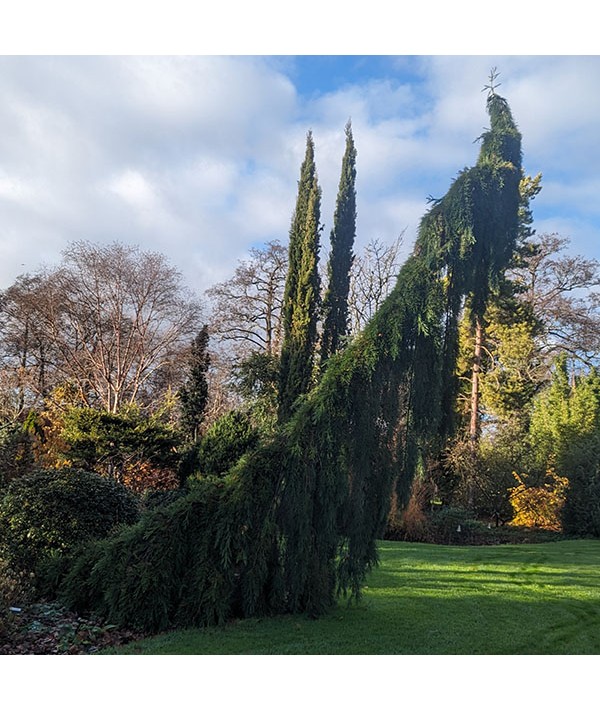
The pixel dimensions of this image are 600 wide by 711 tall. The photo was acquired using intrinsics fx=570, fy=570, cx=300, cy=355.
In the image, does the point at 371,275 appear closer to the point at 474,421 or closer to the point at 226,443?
the point at 474,421

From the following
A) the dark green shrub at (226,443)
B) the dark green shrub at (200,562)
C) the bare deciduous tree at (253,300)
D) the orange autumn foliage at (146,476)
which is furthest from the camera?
the bare deciduous tree at (253,300)

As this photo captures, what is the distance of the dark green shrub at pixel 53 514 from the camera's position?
591cm

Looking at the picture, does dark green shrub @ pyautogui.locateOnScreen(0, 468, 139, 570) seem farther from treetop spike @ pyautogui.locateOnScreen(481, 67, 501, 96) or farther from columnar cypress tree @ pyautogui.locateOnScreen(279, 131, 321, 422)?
columnar cypress tree @ pyautogui.locateOnScreen(279, 131, 321, 422)

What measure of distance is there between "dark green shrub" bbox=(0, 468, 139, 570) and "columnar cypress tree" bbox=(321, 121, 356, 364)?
12672 millimetres

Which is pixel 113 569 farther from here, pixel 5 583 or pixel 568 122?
pixel 568 122

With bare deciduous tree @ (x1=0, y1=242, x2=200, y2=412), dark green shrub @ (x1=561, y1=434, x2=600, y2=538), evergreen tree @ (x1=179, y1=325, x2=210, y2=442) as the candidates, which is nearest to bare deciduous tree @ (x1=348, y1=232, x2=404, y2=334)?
bare deciduous tree @ (x1=0, y1=242, x2=200, y2=412)

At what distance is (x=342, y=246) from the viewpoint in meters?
19.2

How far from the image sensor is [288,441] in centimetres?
526

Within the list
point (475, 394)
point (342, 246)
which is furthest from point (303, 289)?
point (475, 394)

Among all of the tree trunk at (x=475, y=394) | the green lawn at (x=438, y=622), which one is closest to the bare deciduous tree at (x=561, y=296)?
the tree trunk at (x=475, y=394)

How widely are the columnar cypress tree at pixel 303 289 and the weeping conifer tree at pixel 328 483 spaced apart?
11526mm

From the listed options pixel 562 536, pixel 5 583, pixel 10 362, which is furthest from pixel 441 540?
pixel 10 362

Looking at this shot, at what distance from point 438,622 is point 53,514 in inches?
161

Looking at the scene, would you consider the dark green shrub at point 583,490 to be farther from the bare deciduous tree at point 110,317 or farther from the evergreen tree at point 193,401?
the bare deciduous tree at point 110,317
